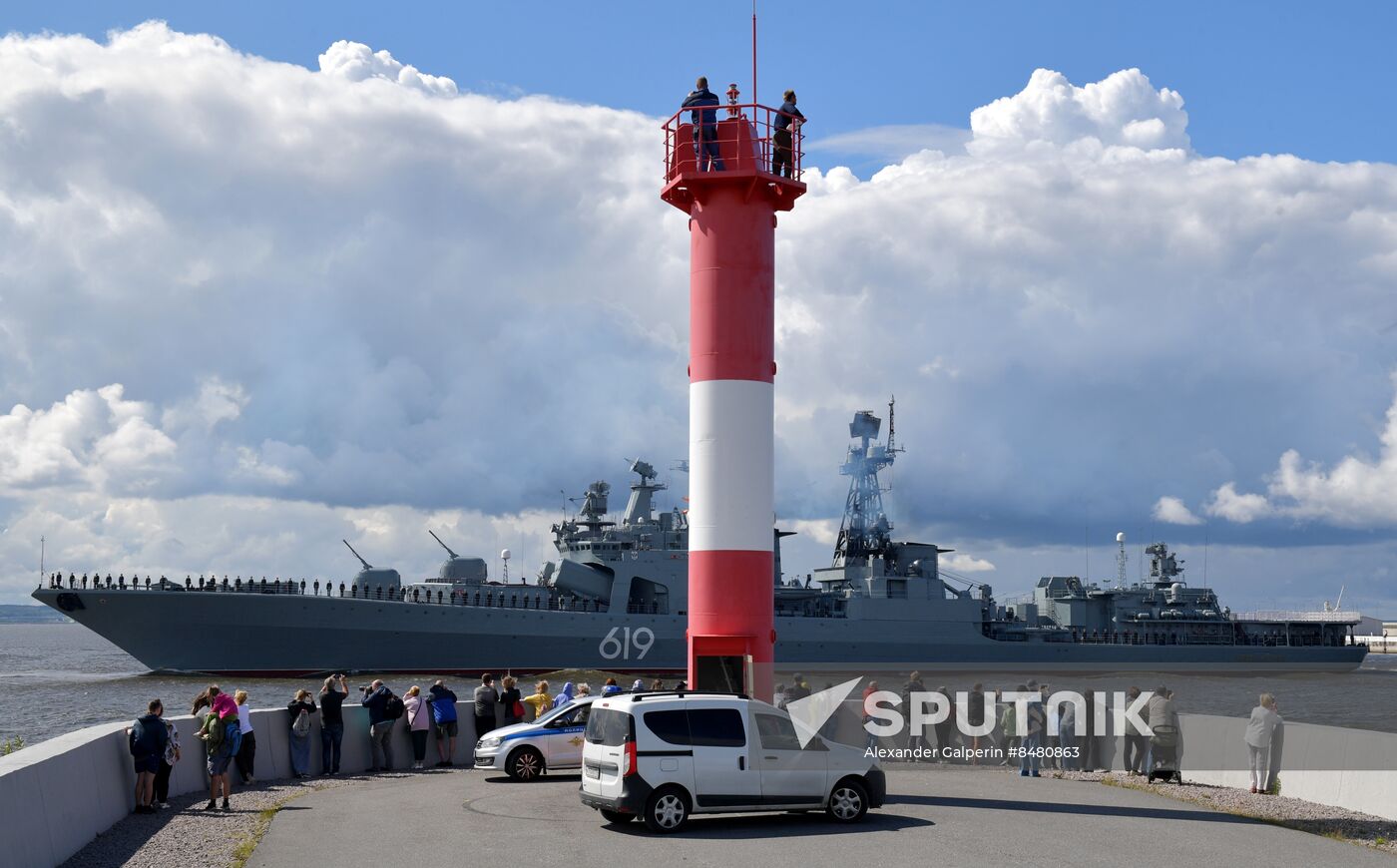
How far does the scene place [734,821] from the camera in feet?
44.9

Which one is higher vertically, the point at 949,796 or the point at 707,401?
the point at 707,401

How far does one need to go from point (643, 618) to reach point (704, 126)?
41.6 metres

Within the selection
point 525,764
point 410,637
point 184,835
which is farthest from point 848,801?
point 410,637

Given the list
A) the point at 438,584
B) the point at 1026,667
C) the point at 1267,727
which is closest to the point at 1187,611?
the point at 1026,667

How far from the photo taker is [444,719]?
19281mm

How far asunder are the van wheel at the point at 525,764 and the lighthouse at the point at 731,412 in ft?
9.83

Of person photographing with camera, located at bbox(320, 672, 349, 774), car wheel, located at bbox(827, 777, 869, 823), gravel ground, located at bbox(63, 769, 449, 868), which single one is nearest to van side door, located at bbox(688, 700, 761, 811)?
car wheel, located at bbox(827, 777, 869, 823)

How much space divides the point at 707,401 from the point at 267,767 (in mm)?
8001

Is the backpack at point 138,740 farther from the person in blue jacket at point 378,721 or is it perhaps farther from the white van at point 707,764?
the person in blue jacket at point 378,721

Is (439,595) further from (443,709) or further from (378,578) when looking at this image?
(443,709)

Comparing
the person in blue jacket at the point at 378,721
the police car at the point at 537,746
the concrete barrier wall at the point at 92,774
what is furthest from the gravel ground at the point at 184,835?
the police car at the point at 537,746

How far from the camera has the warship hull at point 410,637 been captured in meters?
48.5

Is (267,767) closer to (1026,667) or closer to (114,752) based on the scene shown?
(114,752)

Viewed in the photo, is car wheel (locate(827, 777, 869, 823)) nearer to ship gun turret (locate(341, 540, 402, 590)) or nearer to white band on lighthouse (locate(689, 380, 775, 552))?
white band on lighthouse (locate(689, 380, 775, 552))
